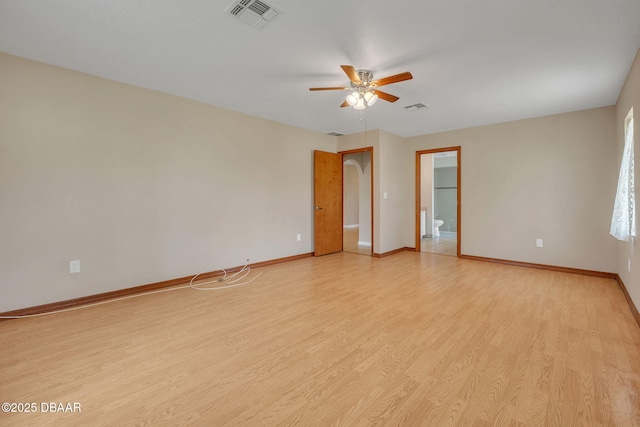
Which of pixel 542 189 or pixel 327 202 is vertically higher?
pixel 542 189

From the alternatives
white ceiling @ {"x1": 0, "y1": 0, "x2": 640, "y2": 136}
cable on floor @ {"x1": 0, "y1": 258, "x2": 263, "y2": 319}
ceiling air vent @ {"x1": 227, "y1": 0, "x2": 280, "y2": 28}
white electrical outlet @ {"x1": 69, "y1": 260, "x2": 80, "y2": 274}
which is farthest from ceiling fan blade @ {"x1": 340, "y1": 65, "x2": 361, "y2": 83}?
white electrical outlet @ {"x1": 69, "y1": 260, "x2": 80, "y2": 274}

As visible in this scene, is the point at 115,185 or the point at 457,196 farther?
the point at 457,196

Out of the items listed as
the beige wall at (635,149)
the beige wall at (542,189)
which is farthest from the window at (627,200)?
the beige wall at (542,189)

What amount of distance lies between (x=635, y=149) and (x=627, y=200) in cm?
56

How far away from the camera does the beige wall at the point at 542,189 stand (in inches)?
155

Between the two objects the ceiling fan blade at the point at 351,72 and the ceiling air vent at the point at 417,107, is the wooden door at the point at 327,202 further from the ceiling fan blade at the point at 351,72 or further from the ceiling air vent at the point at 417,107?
the ceiling fan blade at the point at 351,72

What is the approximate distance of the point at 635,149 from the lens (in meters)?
2.60

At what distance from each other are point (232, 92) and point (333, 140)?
2766mm

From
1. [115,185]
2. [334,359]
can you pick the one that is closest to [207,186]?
[115,185]

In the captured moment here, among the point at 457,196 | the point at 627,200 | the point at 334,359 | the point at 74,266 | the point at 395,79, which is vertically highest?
the point at 395,79

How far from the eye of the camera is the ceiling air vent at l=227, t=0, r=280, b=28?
1931mm

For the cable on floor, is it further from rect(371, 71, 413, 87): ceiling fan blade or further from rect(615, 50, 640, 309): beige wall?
rect(615, 50, 640, 309): beige wall

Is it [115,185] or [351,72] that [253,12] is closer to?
[351,72]

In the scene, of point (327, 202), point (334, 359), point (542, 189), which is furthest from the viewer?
point (327, 202)
